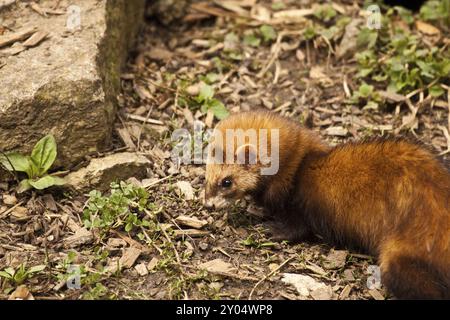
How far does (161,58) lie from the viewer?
7738mm

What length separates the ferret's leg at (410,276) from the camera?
189 inches

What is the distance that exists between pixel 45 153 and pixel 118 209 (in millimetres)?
835

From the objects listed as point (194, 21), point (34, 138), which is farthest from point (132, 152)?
point (194, 21)

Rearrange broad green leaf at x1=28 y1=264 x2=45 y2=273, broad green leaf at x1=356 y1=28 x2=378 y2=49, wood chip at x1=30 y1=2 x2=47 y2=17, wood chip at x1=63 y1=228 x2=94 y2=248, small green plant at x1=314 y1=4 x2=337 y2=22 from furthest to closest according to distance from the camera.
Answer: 1. small green plant at x1=314 y1=4 x2=337 y2=22
2. broad green leaf at x1=356 y1=28 x2=378 y2=49
3. wood chip at x1=30 y1=2 x2=47 y2=17
4. wood chip at x1=63 y1=228 x2=94 y2=248
5. broad green leaf at x1=28 y1=264 x2=45 y2=273

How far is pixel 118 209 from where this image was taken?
5598mm

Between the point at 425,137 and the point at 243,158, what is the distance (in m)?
2.31

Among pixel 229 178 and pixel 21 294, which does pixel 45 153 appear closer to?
pixel 21 294

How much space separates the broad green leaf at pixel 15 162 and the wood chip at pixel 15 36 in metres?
1.23

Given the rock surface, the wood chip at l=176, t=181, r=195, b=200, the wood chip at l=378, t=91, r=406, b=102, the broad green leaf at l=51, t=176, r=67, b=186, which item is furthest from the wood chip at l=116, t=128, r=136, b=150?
the wood chip at l=378, t=91, r=406, b=102

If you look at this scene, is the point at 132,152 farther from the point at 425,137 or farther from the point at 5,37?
the point at 425,137

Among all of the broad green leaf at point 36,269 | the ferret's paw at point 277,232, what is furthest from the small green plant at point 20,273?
the ferret's paw at point 277,232

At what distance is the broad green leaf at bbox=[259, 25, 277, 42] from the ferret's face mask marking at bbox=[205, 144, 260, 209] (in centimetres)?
251

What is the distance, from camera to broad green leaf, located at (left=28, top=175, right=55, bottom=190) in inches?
223

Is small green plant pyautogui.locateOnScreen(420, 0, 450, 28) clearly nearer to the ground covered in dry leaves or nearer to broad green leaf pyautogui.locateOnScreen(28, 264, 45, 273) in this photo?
the ground covered in dry leaves
